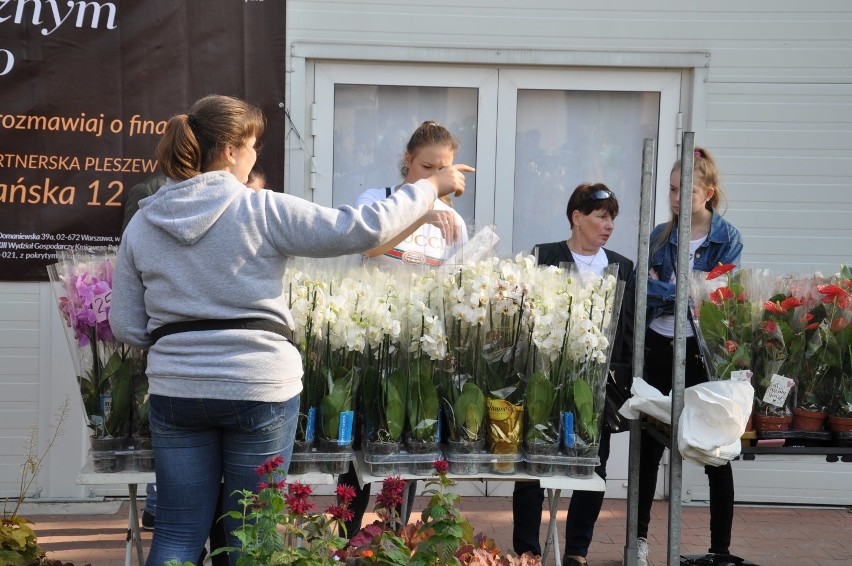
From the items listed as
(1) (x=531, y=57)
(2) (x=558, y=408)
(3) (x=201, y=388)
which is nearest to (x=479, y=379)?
(2) (x=558, y=408)

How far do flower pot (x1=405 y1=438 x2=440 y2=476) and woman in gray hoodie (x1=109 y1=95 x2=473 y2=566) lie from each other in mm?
455

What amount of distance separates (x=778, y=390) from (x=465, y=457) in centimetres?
110

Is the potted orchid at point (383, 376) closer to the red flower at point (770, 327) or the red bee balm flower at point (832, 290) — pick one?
the red flower at point (770, 327)

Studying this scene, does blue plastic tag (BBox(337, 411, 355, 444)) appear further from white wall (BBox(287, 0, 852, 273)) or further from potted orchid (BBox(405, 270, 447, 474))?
white wall (BBox(287, 0, 852, 273))

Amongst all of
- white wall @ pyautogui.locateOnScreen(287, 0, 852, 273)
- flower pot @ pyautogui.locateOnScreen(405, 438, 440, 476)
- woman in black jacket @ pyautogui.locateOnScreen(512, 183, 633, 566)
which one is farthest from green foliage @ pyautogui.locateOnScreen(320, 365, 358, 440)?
white wall @ pyautogui.locateOnScreen(287, 0, 852, 273)

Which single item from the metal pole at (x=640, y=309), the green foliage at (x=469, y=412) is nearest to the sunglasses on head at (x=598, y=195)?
the metal pole at (x=640, y=309)

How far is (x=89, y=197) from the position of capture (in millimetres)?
4965

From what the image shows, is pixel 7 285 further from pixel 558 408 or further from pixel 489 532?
pixel 558 408

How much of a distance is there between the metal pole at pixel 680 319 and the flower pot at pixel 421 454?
2.69ft

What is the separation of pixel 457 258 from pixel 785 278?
122cm

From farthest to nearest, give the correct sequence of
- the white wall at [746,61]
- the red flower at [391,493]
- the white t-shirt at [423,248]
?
the white wall at [746,61] → the white t-shirt at [423,248] → the red flower at [391,493]

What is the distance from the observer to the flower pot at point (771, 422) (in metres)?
3.24

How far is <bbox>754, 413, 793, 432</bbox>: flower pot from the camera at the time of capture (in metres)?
3.24

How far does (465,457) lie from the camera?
2971 millimetres
